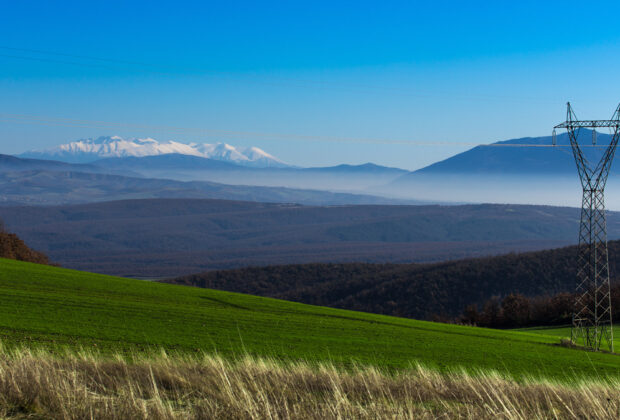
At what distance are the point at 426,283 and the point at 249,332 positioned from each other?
77.1m

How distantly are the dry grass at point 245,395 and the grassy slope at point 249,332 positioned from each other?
6096 millimetres

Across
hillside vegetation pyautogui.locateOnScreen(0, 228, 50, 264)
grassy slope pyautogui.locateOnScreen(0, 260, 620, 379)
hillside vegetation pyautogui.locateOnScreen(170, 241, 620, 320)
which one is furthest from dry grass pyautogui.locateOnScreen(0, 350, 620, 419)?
hillside vegetation pyautogui.locateOnScreen(170, 241, 620, 320)

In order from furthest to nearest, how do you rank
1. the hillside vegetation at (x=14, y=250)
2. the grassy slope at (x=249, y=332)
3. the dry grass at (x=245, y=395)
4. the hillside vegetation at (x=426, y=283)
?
the hillside vegetation at (x=426, y=283) < the hillside vegetation at (x=14, y=250) < the grassy slope at (x=249, y=332) < the dry grass at (x=245, y=395)

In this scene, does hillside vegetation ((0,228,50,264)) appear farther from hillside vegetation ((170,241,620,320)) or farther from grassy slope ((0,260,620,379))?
hillside vegetation ((170,241,620,320))

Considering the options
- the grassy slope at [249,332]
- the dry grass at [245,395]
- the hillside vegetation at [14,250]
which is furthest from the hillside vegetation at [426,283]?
the dry grass at [245,395]

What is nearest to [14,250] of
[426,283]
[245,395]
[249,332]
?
[249,332]

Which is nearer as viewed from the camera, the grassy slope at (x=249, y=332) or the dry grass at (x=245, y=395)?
the dry grass at (x=245, y=395)

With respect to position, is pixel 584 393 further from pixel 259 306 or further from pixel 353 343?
pixel 259 306

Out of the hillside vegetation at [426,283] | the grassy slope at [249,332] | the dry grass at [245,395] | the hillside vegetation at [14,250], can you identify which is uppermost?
the dry grass at [245,395]

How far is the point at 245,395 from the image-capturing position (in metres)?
8.38

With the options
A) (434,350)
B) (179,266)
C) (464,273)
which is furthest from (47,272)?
(179,266)

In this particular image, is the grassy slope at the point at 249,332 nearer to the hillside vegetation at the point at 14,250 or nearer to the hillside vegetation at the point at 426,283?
the hillside vegetation at the point at 14,250

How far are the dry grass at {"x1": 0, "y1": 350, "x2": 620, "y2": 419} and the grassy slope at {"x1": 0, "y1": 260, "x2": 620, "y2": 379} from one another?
20.0 feet

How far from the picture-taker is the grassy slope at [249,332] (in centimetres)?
1923
